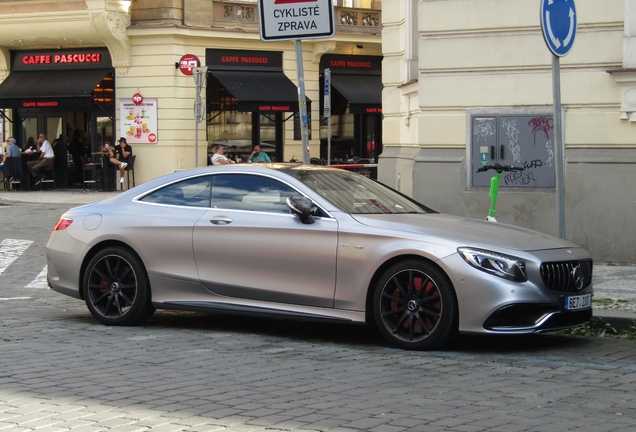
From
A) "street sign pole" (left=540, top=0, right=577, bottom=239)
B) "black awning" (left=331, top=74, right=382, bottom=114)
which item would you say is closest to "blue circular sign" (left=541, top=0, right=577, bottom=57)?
"street sign pole" (left=540, top=0, right=577, bottom=239)

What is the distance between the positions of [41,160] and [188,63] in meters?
5.37

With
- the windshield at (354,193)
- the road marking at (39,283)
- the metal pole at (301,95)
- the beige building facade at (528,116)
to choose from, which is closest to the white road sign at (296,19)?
the metal pole at (301,95)

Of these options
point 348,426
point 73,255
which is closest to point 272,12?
point 73,255

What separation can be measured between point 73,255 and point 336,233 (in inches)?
103

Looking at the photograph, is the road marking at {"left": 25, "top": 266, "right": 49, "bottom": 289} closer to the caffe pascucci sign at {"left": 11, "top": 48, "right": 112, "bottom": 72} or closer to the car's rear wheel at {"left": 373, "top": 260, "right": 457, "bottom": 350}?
the car's rear wheel at {"left": 373, "top": 260, "right": 457, "bottom": 350}

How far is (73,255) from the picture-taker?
887 cm

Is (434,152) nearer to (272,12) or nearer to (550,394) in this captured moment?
(272,12)

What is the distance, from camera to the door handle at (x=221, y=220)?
818 centimetres

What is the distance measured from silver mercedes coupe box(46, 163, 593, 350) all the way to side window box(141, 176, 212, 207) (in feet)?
0.04

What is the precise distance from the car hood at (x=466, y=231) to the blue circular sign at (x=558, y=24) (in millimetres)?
1775

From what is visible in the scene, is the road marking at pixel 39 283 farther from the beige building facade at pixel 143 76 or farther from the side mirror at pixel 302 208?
the beige building facade at pixel 143 76

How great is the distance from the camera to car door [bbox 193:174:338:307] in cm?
772

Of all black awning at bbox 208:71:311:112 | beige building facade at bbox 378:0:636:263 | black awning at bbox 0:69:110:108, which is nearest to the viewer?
beige building facade at bbox 378:0:636:263

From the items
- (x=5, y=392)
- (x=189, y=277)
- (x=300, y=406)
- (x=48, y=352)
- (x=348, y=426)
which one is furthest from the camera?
(x=189, y=277)
